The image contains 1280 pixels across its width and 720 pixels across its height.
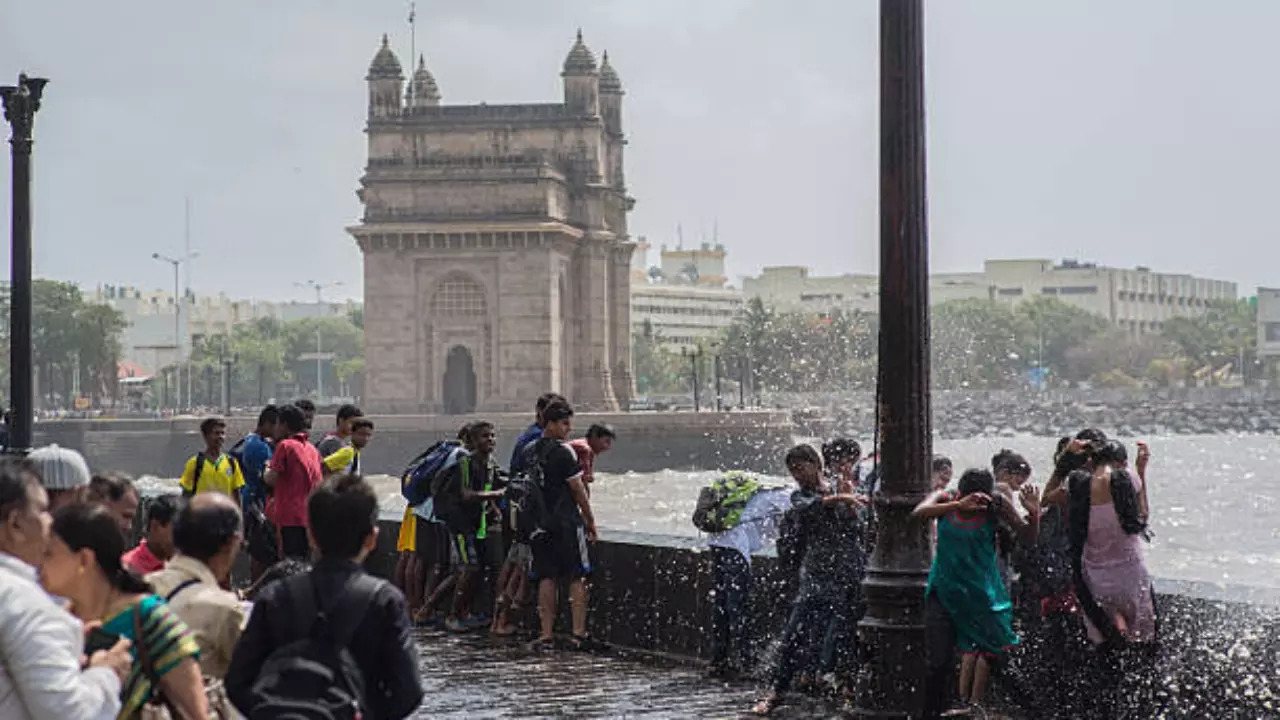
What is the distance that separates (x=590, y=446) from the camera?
14.2 m

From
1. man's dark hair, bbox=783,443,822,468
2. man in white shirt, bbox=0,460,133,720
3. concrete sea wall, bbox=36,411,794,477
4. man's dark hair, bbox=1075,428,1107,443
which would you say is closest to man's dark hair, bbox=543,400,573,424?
man's dark hair, bbox=783,443,822,468

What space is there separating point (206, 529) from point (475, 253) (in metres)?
92.1

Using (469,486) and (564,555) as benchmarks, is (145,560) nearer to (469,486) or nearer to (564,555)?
(564,555)

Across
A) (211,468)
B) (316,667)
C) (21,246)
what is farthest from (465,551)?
(316,667)

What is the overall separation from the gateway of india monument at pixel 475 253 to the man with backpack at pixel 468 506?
80.6 metres

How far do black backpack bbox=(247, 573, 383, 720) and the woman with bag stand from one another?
183 mm

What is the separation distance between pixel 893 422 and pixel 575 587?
4.48 metres

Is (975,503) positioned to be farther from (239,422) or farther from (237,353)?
(237,353)

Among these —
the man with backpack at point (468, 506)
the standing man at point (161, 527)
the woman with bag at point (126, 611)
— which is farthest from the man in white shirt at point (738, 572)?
the woman with bag at point (126, 611)

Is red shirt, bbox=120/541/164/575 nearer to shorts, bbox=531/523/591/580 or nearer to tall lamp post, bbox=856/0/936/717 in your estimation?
tall lamp post, bbox=856/0/936/717

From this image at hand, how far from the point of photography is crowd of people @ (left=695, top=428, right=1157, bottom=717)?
9.98m

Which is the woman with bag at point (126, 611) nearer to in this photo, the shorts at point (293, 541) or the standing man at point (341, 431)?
the shorts at point (293, 541)

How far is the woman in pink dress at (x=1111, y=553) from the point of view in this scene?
10.3 metres

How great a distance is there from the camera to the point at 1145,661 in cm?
1033
